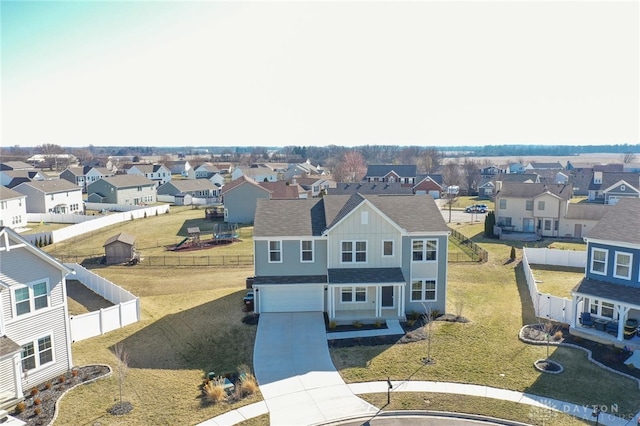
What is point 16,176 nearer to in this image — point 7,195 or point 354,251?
point 7,195

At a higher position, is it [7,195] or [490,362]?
[7,195]

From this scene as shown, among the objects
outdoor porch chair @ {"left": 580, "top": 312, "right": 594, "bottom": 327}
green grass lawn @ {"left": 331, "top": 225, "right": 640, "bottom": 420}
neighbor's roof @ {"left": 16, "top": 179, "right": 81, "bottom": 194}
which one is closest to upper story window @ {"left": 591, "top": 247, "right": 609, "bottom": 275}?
outdoor porch chair @ {"left": 580, "top": 312, "right": 594, "bottom": 327}

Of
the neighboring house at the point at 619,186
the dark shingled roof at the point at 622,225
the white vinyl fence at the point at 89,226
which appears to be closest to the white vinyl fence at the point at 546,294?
the dark shingled roof at the point at 622,225

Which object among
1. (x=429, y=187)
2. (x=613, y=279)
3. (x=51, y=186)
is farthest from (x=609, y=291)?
(x=51, y=186)

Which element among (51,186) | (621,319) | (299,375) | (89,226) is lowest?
(299,375)

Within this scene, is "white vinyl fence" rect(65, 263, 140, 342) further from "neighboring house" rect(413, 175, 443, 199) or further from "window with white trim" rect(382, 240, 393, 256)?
"neighboring house" rect(413, 175, 443, 199)

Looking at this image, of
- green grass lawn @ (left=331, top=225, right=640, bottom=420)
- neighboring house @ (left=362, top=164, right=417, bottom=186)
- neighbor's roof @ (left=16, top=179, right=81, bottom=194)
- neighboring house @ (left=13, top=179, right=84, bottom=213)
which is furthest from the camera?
neighboring house @ (left=362, top=164, right=417, bottom=186)
